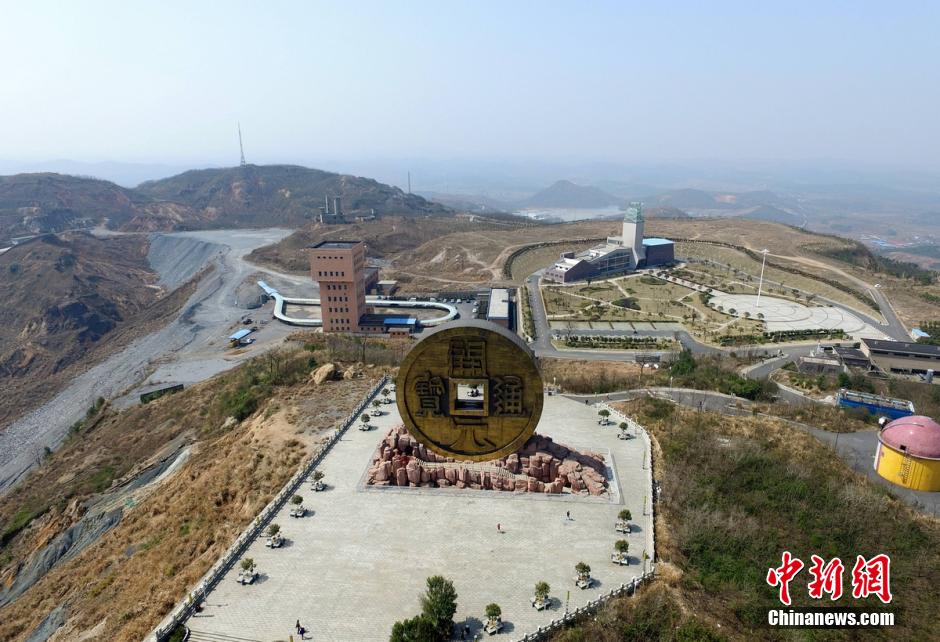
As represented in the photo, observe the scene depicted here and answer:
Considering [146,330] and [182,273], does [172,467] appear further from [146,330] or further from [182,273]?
[182,273]

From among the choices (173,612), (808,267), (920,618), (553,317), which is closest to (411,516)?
(173,612)

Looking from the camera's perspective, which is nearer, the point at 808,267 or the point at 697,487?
the point at 697,487

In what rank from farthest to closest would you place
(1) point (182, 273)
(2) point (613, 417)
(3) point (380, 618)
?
(1) point (182, 273) < (2) point (613, 417) < (3) point (380, 618)

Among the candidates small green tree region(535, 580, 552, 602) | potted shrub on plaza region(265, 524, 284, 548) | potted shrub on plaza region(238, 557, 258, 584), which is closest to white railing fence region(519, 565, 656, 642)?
small green tree region(535, 580, 552, 602)

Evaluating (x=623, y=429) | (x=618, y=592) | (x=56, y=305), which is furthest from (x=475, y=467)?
(x=56, y=305)

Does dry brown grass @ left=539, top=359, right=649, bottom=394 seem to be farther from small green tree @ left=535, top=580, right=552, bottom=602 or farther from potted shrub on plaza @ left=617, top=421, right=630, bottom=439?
small green tree @ left=535, top=580, right=552, bottom=602
